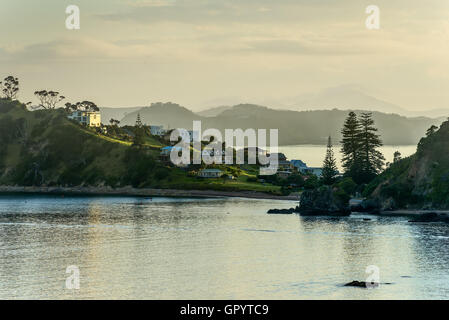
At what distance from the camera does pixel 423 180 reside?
164375mm

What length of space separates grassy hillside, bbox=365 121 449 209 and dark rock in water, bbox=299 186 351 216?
13.3 m

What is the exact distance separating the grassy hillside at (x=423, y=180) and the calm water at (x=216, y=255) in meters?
15.2

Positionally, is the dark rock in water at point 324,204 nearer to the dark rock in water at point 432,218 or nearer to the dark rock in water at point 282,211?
the dark rock in water at point 282,211

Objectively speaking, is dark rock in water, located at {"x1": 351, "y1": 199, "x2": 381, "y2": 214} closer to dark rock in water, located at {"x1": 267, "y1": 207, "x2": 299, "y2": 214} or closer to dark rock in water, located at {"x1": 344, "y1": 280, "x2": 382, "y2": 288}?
dark rock in water, located at {"x1": 267, "y1": 207, "x2": 299, "y2": 214}

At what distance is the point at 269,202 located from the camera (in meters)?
194

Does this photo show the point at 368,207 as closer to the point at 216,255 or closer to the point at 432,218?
the point at 432,218

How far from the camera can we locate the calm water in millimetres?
75375

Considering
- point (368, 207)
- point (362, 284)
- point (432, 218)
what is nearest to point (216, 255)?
point (362, 284)

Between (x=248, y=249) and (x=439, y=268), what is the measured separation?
28.5 meters

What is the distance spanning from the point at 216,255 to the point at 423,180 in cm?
8059

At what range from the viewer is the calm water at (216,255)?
2968 inches

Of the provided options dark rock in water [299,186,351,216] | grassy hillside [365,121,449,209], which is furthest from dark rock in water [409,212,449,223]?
dark rock in water [299,186,351,216]

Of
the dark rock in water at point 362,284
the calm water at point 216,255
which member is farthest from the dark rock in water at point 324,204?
the dark rock in water at point 362,284
